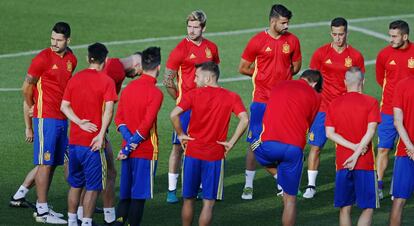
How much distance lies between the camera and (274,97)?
15359mm

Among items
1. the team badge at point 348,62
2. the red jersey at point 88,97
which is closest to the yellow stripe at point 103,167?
the red jersey at point 88,97

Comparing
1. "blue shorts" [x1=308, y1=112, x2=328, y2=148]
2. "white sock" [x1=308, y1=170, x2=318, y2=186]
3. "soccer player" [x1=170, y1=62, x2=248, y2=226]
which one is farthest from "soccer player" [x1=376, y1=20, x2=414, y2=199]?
"soccer player" [x1=170, y1=62, x2=248, y2=226]

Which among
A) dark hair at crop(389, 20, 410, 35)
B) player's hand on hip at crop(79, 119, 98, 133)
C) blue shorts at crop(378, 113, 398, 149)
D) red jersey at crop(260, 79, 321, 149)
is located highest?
dark hair at crop(389, 20, 410, 35)

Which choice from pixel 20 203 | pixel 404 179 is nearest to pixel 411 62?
pixel 404 179

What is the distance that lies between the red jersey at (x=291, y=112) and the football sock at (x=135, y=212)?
184 cm

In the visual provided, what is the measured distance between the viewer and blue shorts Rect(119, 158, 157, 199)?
15.2 meters

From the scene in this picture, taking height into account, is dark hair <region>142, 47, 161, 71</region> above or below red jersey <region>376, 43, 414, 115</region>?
above

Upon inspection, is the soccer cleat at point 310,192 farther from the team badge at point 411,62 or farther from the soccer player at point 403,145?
the soccer player at point 403,145

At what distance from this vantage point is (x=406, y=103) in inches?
596

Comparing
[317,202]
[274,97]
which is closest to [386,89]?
[317,202]

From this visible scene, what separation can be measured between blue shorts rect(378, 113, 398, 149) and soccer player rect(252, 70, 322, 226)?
3271 mm

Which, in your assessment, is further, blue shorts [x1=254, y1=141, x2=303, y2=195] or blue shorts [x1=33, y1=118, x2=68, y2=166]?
blue shorts [x1=33, y1=118, x2=68, y2=166]

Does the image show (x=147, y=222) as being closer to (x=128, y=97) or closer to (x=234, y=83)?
(x=128, y=97)

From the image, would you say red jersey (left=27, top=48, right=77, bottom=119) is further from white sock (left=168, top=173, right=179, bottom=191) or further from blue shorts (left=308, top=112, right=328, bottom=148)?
blue shorts (left=308, top=112, right=328, bottom=148)
